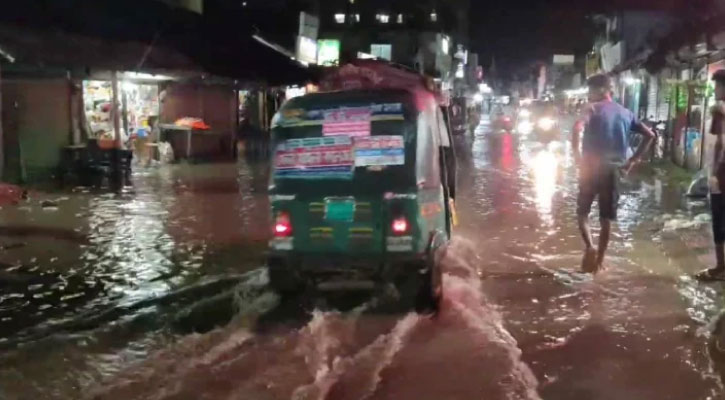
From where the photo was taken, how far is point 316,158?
7.83 metres

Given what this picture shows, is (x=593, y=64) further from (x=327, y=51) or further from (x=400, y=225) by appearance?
(x=400, y=225)

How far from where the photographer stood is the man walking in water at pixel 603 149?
30.7 ft

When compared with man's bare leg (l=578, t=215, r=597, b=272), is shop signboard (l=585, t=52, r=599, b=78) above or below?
above

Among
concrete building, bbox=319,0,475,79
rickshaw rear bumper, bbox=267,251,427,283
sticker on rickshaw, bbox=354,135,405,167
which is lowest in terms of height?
rickshaw rear bumper, bbox=267,251,427,283

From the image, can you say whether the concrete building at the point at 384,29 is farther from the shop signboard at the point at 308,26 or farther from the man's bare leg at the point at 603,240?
the man's bare leg at the point at 603,240

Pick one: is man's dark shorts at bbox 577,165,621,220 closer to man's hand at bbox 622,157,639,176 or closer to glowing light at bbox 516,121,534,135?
man's hand at bbox 622,157,639,176

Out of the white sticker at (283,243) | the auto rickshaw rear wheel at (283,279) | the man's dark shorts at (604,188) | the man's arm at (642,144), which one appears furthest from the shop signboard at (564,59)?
the white sticker at (283,243)

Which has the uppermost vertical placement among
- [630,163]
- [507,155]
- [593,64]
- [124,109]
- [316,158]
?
[593,64]

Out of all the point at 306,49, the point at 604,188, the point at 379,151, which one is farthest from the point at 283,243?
the point at 306,49

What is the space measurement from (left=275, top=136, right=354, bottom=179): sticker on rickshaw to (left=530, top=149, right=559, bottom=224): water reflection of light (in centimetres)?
655

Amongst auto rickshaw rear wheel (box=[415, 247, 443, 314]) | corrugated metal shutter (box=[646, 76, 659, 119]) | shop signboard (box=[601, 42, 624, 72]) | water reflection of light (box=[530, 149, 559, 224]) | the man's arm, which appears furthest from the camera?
shop signboard (box=[601, 42, 624, 72])

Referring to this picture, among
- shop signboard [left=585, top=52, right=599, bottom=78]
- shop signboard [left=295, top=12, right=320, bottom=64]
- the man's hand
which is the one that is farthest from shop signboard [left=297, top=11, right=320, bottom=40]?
the man's hand

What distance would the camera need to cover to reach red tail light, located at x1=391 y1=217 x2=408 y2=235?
7.57 metres

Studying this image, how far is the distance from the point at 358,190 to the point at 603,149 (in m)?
3.16
